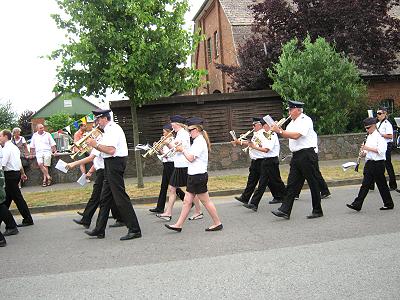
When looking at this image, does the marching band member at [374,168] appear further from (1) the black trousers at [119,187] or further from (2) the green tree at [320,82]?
(2) the green tree at [320,82]

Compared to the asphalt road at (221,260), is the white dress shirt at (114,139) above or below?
above

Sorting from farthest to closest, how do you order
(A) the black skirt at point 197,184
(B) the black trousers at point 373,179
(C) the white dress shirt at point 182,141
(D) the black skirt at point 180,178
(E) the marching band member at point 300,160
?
(D) the black skirt at point 180,178, (B) the black trousers at point 373,179, (C) the white dress shirt at point 182,141, (E) the marching band member at point 300,160, (A) the black skirt at point 197,184

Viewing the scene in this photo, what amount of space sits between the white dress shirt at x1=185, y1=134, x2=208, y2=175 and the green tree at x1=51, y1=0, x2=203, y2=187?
17.0 ft

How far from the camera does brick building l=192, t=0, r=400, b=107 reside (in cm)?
2367

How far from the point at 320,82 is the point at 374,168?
851 centimetres

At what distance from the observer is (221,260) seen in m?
5.73

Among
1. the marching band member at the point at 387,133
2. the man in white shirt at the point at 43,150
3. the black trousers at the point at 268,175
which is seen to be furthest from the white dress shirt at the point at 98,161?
the man in white shirt at the point at 43,150

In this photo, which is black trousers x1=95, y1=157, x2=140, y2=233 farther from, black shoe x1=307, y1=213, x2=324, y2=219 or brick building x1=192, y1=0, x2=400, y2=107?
brick building x1=192, y1=0, x2=400, y2=107

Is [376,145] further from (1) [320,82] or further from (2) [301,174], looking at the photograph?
→ (1) [320,82]

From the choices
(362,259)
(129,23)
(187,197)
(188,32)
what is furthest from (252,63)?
(362,259)

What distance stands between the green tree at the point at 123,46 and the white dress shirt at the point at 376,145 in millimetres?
5926

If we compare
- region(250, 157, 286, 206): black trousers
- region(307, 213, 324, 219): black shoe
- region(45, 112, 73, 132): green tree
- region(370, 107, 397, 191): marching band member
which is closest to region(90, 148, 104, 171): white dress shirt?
region(250, 157, 286, 206): black trousers

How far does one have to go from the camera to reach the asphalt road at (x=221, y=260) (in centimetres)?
473

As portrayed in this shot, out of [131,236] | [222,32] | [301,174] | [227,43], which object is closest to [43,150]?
[131,236]
